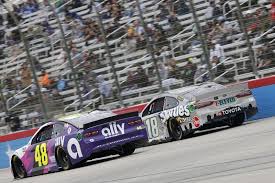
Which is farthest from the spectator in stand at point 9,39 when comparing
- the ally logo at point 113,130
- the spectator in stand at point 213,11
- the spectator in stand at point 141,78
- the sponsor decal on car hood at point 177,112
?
the ally logo at point 113,130

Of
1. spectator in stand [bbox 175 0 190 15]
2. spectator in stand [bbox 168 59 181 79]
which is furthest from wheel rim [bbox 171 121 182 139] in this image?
spectator in stand [bbox 175 0 190 15]

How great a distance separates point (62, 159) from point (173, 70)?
640 centimetres

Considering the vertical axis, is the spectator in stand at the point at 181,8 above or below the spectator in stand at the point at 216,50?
above

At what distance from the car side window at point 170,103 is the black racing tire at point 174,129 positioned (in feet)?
1.26

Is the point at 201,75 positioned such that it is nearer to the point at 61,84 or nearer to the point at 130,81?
the point at 130,81

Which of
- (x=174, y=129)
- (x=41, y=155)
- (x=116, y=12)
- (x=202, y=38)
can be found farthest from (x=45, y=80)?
(x=41, y=155)

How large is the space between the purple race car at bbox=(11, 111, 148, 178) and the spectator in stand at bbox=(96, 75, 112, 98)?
6.12m

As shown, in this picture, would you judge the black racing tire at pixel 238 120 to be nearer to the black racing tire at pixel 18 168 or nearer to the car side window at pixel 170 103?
the car side window at pixel 170 103

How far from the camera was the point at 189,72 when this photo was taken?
67.9 feet

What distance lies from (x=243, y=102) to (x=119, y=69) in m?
5.74

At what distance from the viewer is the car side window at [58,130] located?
15.8m

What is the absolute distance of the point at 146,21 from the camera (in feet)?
71.8

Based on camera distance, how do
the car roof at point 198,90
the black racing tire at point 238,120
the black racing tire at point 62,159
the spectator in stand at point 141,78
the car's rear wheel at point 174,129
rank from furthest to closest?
the spectator in stand at point 141,78 → the black racing tire at point 238,120 → the car's rear wheel at point 174,129 → the car roof at point 198,90 → the black racing tire at point 62,159

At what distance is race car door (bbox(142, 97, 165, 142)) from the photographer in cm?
1839
